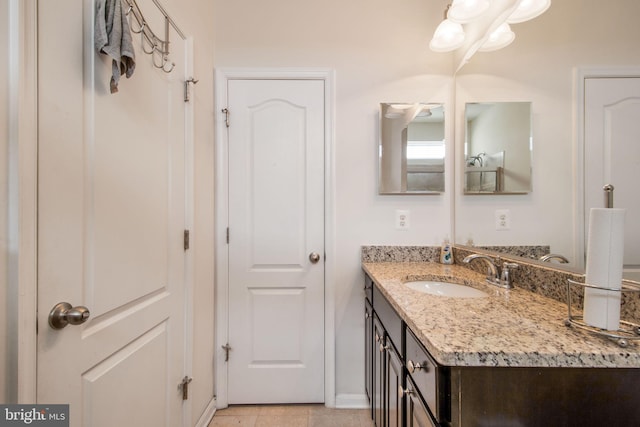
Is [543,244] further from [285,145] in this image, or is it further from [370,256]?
[285,145]

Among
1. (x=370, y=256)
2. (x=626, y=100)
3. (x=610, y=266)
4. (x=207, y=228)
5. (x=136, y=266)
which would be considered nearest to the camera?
(x=610, y=266)

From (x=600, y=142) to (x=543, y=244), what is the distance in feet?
1.46

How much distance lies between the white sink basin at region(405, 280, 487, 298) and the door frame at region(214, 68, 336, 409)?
0.55 m

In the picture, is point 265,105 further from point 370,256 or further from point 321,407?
point 321,407

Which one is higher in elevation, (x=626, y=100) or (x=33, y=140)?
(x=626, y=100)

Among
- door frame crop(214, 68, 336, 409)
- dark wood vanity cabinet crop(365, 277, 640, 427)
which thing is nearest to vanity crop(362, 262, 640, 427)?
dark wood vanity cabinet crop(365, 277, 640, 427)

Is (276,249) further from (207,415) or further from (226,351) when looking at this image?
(207,415)

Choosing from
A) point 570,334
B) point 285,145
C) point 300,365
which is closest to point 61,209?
point 285,145

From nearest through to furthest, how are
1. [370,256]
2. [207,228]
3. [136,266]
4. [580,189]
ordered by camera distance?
1. [580,189]
2. [136,266]
3. [207,228]
4. [370,256]

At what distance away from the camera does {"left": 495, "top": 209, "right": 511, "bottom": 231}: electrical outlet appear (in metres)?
1.32

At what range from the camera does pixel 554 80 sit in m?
1.00

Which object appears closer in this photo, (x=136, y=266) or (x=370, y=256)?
(x=136, y=266)

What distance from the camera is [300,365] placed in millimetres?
1673

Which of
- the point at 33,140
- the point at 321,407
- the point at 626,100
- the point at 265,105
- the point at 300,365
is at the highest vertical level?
the point at 265,105
